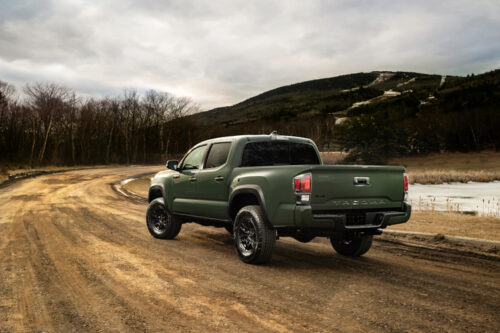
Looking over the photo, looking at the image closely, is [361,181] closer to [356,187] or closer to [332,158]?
[356,187]

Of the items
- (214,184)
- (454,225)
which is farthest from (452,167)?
(214,184)

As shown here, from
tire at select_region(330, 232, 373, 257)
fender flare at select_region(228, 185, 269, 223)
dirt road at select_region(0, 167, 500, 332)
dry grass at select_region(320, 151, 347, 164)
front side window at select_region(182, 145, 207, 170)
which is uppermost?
dry grass at select_region(320, 151, 347, 164)

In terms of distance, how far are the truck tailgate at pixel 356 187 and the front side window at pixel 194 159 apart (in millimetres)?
2888

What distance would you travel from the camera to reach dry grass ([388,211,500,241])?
332 inches

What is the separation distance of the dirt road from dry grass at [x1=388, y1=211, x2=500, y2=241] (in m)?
1.43

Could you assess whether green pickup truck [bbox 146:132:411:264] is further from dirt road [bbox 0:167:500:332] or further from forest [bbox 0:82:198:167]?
forest [bbox 0:82:198:167]

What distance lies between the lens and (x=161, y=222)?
8.63m

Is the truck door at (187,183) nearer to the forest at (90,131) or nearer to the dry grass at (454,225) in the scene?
the dry grass at (454,225)

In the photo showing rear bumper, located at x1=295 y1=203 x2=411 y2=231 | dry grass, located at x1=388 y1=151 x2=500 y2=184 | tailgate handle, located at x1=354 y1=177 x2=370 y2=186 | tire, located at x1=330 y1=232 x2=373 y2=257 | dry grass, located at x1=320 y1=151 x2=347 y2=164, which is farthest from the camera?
dry grass, located at x1=320 y1=151 x2=347 y2=164

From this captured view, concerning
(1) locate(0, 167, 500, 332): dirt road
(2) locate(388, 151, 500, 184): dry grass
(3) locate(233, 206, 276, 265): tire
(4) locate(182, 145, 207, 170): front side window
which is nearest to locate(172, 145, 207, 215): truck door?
(4) locate(182, 145, 207, 170): front side window

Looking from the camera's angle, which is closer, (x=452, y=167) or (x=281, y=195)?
(x=281, y=195)

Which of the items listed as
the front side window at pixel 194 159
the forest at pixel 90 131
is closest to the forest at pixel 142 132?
the forest at pixel 90 131

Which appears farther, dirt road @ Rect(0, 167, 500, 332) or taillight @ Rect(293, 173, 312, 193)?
taillight @ Rect(293, 173, 312, 193)

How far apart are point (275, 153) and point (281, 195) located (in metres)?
1.55
